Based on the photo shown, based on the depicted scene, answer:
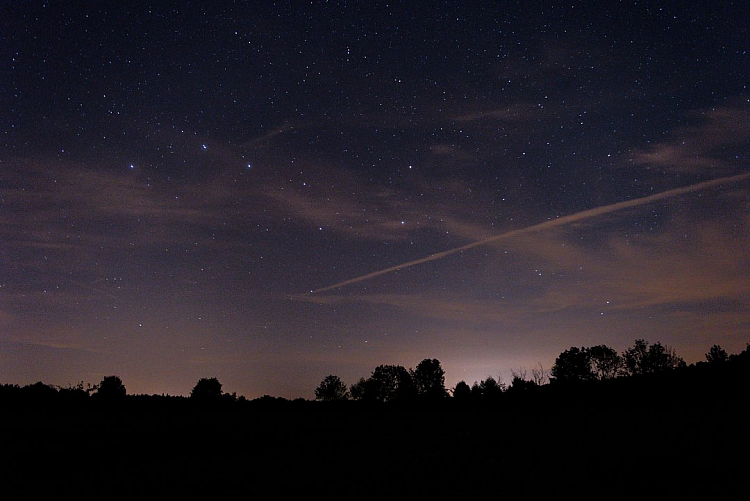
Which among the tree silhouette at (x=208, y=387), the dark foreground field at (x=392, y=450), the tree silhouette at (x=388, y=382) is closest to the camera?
the dark foreground field at (x=392, y=450)

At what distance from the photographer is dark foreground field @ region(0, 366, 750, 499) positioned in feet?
51.5

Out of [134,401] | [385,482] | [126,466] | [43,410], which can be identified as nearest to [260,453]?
[126,466]

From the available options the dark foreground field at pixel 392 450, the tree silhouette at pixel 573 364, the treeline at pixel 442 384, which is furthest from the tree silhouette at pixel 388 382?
the dark foreground field at pixel 392 450

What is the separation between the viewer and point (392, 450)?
22469 millimetres

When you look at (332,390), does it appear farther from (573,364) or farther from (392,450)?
(392,450)

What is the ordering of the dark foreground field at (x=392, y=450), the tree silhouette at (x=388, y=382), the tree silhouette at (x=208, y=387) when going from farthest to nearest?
the tree silhouette at (x=388, y=382)
the tree silhouette at (x=208, y=387)
the dark foreground field at (x=392, y=450)

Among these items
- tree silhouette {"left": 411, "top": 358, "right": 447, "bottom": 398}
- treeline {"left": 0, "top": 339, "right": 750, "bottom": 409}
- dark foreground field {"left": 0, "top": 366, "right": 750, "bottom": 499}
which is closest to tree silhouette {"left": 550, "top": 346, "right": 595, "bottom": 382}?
treeline {"left": 0, "top": 339, "right": 750, "bottom": 409}

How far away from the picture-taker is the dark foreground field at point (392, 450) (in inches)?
618

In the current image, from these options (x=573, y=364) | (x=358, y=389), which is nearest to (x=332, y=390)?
(x=358, y=389)

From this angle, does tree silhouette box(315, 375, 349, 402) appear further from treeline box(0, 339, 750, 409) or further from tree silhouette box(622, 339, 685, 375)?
tree silhouette box(622, 339, 685, 375)

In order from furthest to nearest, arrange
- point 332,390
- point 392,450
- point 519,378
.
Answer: point 332,390 < point 519,378 < point 392,450

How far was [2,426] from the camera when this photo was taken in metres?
23.9

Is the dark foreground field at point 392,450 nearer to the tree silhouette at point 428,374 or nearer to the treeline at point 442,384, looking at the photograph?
the treeline at point 442,384

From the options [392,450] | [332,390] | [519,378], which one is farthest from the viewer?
[332,390]
